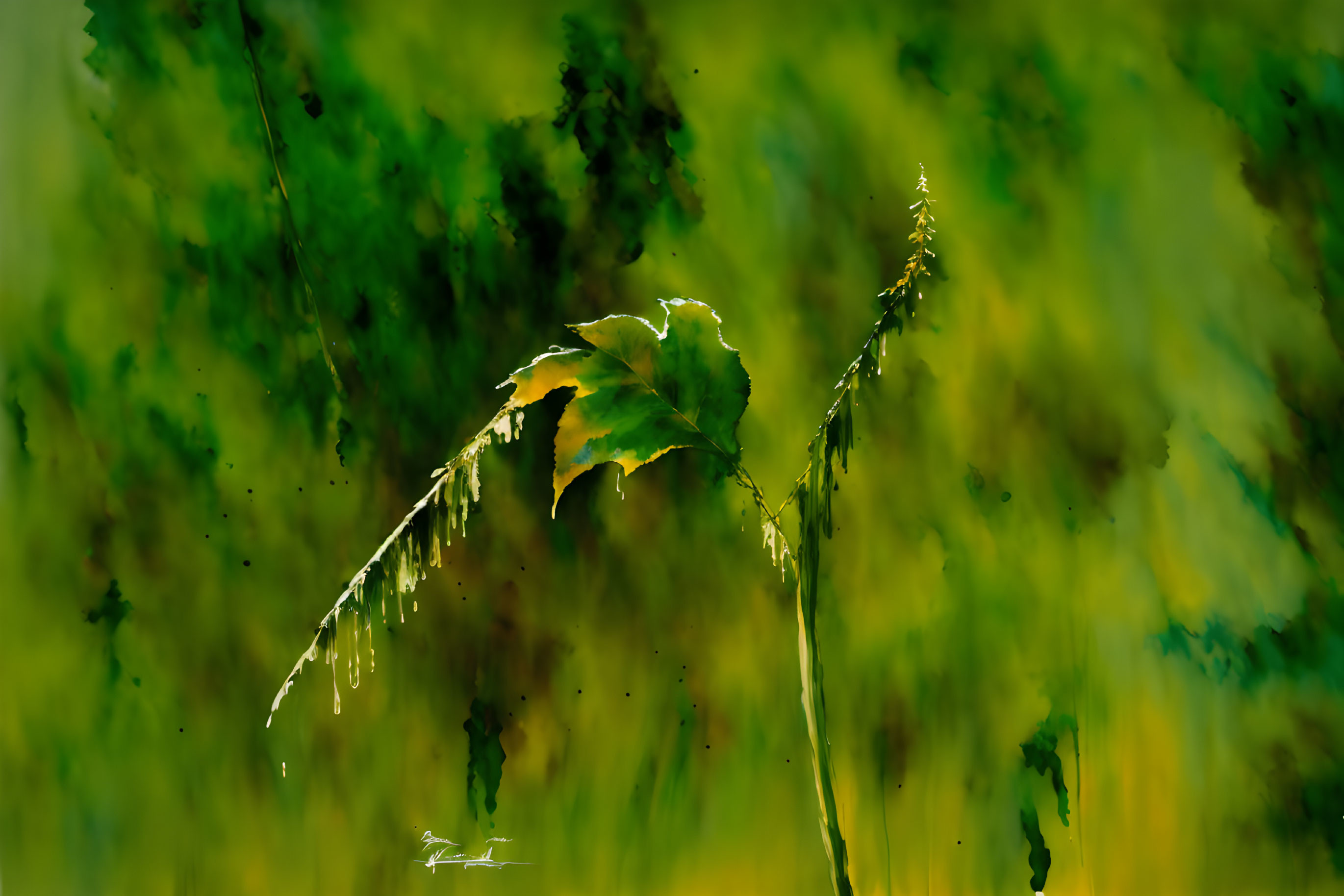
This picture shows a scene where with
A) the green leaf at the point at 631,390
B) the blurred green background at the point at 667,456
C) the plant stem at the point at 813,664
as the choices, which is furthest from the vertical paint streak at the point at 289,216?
the plant stem at the point at 813,664

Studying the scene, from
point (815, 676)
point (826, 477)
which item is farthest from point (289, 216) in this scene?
point (815, 676)

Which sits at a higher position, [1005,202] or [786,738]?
[1005,202]

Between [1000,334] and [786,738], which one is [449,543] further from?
[1000,334]

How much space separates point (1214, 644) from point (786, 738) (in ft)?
1.48

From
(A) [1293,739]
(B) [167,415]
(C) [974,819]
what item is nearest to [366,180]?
(B) [167,415]

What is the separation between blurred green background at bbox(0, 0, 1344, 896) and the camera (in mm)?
797

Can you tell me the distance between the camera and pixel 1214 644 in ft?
2.62
